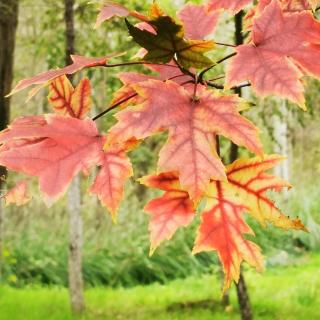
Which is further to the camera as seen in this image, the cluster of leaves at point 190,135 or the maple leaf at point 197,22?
the maple leaf at point 197,22

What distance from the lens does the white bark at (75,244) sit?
5.19m

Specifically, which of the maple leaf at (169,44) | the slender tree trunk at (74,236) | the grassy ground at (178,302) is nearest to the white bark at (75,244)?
the slender tree trunk at (74,236)

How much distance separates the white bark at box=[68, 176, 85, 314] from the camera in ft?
17.0

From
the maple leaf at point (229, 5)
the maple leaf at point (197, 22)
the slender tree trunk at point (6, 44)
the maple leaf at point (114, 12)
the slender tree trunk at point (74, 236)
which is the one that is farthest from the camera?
the slender tree trunk at point (74, 236)

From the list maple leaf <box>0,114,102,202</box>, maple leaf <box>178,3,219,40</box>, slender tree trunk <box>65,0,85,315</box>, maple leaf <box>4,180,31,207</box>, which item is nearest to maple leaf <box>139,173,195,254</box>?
maple leaf <box>0,114,102,202</box>

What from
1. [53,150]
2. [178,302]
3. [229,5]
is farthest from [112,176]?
[178,302]

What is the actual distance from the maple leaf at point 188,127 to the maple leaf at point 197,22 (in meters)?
0.37

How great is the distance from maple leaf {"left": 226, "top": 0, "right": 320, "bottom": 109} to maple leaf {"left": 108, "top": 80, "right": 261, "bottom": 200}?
40mm

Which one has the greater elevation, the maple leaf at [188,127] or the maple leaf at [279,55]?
the maple leaf at [279,55]

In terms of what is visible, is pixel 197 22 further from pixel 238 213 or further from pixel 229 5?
pixel 238 213

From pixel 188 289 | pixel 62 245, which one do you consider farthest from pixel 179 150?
pixel 62 245

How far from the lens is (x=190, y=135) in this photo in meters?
0.71

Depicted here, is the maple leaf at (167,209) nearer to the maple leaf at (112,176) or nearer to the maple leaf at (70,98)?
the maple leaf at (112,176)

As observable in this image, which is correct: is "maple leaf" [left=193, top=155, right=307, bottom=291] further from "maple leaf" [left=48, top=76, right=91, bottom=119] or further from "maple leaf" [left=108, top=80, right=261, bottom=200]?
"maple leaf" [left=48, top=76, right=91, bottom=119]
